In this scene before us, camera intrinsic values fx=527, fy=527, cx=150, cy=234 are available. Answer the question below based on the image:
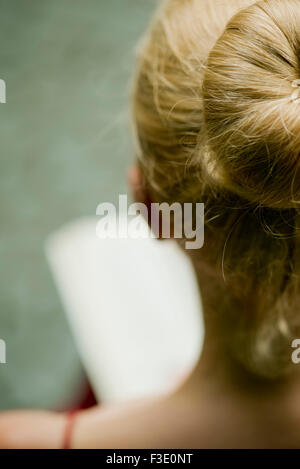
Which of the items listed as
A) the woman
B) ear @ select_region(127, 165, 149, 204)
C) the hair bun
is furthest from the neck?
the hair bun

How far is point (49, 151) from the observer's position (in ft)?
6.63

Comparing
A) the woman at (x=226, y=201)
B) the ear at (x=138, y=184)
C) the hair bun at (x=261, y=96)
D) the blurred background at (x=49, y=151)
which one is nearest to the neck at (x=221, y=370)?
the woman at (x=226, y=201)

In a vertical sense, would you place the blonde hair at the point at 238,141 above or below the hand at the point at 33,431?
above

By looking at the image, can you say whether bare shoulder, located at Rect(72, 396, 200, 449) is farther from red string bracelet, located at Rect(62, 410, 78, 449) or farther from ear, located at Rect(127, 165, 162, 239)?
ear, located at Rect(127, 165, 162, 239)

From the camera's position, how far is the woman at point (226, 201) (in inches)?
18.9

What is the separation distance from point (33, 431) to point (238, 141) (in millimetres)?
544

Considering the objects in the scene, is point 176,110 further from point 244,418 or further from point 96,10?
point 96,10

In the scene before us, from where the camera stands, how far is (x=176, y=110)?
1.94 feet

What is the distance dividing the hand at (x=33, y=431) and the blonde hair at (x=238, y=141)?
287 mm

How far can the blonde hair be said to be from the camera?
0.48 meters

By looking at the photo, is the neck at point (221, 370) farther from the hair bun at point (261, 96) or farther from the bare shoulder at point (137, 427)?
the hair bun at point (261, 96)

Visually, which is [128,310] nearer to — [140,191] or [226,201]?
[140,191]

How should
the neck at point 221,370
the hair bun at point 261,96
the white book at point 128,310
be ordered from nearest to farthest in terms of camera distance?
1. the hair bun at point 261,96
2. the neck at point 221,370
3. the white book at point 128,310

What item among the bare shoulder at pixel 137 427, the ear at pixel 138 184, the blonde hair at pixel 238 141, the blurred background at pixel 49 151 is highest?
the blurred background at pixel 49 151
